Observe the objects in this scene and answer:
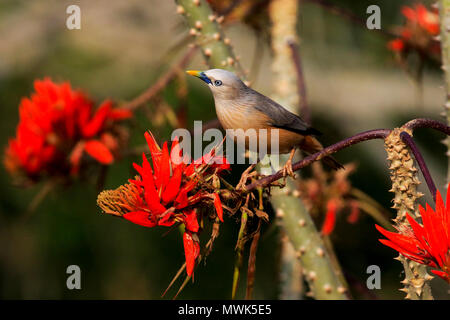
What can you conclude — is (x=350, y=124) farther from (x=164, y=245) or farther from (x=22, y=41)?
(x=22, y=41)

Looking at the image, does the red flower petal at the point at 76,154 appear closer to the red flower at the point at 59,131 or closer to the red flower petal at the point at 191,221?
the red flower at the point at 59,131

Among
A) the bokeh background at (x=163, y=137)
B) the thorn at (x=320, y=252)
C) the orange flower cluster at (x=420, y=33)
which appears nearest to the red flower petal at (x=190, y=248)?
the thorn at (x=320, y=252)

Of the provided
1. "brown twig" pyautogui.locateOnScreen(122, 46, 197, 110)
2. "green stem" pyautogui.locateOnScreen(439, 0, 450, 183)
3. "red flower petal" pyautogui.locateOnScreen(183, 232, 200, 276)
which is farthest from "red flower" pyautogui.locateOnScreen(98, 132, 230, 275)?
"brown twig" pyautogui.locateOnScreen(122, 46, 197, 110)

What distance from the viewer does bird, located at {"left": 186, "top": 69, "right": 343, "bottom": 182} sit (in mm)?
407

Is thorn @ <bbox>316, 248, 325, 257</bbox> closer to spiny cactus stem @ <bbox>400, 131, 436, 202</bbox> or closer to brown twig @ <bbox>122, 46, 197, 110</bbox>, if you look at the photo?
spiny cactus stem @ <bbox>400, 131, 436, 202</bbox>

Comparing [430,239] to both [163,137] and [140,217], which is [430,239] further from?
[163,137]

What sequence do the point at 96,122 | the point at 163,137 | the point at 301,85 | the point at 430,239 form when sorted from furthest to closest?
1. the point at 163,137
2. the point at 96,122
3. the point at 301,85
4. the point at 430,239

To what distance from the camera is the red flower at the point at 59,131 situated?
78cm

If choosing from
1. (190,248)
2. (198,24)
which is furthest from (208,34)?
(190,248)

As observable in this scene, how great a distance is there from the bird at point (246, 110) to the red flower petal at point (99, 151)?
377 millimetres

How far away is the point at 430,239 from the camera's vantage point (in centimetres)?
34

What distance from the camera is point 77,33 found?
1.74 metres

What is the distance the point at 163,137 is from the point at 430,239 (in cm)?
88
